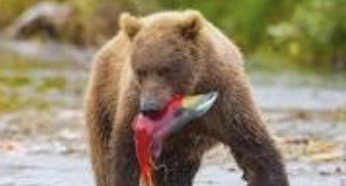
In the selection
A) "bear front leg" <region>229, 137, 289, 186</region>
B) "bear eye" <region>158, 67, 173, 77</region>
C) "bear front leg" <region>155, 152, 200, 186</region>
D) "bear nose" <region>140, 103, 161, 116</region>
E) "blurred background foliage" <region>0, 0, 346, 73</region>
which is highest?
"blurred background foliage" <region>0, 0, 346, 73</region>

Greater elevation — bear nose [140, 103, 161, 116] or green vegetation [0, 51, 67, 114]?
green vegetation [0, 51, 67, 114]

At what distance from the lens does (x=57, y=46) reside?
31.8 m

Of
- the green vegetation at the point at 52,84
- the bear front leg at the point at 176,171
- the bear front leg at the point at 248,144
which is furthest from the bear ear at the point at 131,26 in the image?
the green vegetation at the point at 52,84

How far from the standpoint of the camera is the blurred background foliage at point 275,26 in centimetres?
2475

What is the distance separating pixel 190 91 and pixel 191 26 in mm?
359

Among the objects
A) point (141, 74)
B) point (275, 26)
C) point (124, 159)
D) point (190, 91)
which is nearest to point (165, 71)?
point (141, 74)

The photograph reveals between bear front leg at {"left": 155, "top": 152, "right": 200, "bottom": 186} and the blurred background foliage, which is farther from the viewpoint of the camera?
the blurred background foliage

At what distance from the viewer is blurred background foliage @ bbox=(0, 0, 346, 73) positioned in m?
24.8

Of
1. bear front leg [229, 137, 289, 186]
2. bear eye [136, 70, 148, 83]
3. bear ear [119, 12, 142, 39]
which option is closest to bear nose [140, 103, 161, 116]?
bear eye [136, 70, 148, 83]

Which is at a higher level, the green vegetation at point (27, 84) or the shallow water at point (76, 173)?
the green vegetation at point (27, 84)

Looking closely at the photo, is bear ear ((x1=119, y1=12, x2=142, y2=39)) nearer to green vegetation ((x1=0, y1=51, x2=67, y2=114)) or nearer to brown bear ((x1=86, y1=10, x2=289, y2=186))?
brown bear ((x1=86, y1=10, x2=289, y2=186))

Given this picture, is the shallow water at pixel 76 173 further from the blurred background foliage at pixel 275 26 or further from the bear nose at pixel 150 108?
the blurred background foliage at pixel 275 26

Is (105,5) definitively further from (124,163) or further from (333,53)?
(124,163)

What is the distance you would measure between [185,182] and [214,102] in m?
0.88
